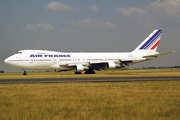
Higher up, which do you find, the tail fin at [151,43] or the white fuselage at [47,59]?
the tail fin at [151,43]

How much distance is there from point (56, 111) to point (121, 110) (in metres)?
2.88

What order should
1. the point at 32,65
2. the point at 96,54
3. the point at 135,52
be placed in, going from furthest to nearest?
the point at 135,52, the point at 96,54, the point at 32,65

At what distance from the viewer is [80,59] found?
4897 cm

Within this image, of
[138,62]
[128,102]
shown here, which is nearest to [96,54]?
Result: [138,62]

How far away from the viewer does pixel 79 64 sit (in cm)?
4647

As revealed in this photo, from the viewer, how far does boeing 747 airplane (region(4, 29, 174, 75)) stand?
4414 centimetres

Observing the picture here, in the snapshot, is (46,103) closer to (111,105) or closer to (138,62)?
(111,105)

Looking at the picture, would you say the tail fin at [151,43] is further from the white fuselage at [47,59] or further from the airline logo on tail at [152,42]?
the white fuselage at [47,59]

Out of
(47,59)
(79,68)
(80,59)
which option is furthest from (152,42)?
(47,59)

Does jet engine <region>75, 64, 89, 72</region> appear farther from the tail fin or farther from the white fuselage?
the tail fin

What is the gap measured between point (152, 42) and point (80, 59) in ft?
66.2

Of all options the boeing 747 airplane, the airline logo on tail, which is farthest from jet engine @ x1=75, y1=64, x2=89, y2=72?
the airline logo on tail

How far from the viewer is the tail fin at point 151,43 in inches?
2219

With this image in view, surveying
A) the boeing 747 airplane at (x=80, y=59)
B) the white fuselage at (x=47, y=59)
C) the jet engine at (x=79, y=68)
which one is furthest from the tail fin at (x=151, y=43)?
the jet engine at (x=79, y=68)
